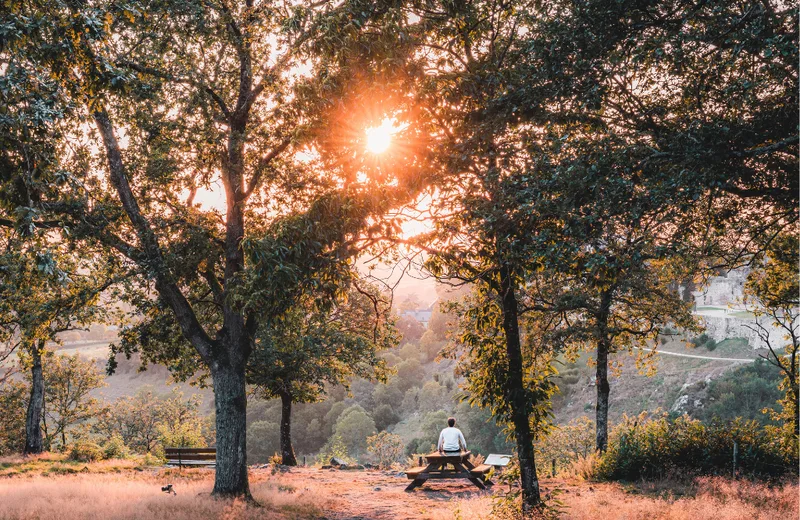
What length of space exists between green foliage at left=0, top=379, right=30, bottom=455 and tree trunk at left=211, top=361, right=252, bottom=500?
92.4 feet

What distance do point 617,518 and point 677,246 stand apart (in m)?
5.35

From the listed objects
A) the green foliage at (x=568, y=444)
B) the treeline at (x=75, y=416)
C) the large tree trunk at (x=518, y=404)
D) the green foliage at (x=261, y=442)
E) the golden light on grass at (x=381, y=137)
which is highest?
the golden light on grass at (x=381, y=137)

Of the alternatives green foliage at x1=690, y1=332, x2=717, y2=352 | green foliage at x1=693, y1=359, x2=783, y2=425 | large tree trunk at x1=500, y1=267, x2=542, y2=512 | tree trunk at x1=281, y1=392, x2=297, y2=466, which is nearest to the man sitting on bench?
large tree trunk at x1=500, y1=267, x2=542, y2=512

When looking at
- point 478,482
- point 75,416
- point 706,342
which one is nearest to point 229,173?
point 478,482

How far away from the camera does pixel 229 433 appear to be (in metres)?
11.8

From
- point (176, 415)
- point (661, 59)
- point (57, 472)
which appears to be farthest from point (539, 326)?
point (176, 415)

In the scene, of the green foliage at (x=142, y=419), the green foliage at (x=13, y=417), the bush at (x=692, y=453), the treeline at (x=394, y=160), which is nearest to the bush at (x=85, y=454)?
the treeline at (x=394, y=160)

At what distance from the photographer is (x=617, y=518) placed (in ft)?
28.8

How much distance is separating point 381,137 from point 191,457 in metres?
15.1

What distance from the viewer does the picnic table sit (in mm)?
14055

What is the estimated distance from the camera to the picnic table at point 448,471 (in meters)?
14.1

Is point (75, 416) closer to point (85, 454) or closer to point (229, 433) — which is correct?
point (85, 454)

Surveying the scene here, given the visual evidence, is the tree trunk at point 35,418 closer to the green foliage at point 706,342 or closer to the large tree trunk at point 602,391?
the large tree trunk at point 602,391

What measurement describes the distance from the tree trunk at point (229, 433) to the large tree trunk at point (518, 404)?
6305mm
